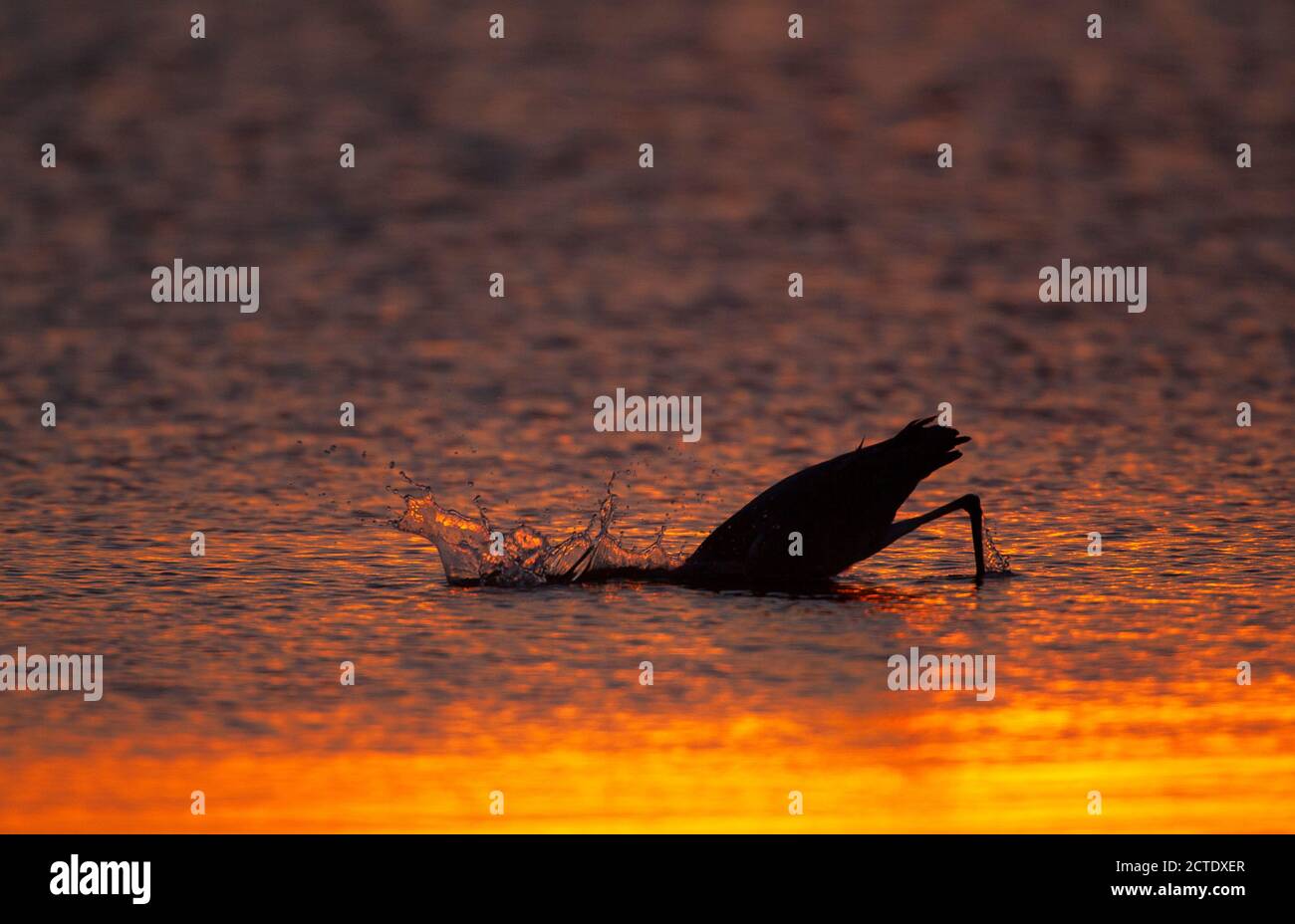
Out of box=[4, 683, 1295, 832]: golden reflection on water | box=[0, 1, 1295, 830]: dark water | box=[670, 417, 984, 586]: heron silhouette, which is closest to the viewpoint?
box=[4, 683, 1295, 832]: golden reflection on water

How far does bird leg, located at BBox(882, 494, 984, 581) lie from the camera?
14.0 meters

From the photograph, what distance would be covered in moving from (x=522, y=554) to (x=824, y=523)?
6.36 feet

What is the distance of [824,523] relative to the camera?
1416 centimetres

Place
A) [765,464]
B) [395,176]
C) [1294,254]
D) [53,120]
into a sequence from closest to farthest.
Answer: [765,464], [1294,254], [395,176], [53,120]

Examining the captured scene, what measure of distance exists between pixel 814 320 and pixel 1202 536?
25.4 feet

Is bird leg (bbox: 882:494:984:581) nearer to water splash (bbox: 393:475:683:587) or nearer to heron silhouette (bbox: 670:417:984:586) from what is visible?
heron silhouette (bbox: 670:417:984:586)

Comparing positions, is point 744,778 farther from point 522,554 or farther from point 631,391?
point 631,391

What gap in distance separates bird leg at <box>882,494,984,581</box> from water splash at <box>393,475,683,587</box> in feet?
4.61

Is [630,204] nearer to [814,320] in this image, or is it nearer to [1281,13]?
[814,320]

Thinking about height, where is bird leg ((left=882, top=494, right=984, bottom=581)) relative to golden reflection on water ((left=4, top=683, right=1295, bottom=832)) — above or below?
above

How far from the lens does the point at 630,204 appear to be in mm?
25984

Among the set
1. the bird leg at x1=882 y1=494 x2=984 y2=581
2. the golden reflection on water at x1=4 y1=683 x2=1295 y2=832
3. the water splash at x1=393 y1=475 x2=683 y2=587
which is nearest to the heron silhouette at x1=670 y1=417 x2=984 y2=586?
the bird leg at x1=882 y1=494 x2=984 y2=581

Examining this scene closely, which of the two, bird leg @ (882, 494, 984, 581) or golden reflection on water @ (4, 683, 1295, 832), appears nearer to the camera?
golden reflection on water @ (4, 683, 1295, 832)

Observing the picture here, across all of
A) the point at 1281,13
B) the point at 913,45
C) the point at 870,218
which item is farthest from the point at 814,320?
the point at 1281,13
